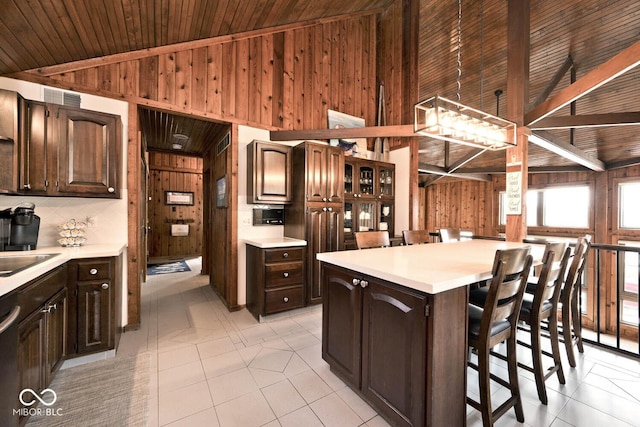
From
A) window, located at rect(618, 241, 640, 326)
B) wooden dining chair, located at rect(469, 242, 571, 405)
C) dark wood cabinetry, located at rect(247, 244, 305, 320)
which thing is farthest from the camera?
window, located at rect(618, 241, 640, 326)

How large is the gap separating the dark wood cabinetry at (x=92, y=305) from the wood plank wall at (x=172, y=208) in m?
5.74

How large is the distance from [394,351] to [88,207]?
3134mm

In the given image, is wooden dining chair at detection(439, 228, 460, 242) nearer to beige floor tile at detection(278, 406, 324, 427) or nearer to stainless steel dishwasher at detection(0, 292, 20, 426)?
beige floor tile at detection(278, 406, 324, 427)

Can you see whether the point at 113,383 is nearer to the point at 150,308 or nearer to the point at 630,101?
the point at 150,308

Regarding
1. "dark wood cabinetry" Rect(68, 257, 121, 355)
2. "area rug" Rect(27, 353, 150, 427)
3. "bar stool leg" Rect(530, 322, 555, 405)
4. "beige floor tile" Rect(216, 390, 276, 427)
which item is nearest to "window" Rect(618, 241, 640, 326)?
"bar stool leg" Rect(530, 322, 555, 405)

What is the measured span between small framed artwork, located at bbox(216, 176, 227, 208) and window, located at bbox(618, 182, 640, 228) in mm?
8666

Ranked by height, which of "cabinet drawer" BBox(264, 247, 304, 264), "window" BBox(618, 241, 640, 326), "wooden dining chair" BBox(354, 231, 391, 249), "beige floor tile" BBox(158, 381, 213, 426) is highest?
"wooden dining chair" BBox(354, 231, 391, 249)

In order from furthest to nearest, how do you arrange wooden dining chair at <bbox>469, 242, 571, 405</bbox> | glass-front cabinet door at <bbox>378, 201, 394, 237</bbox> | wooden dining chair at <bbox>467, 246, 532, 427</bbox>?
glass-front cabinet door at <bbox>378, 201, 394, 237</bbox>, wooden dining chair at <bbox>469, 242, 571, 405</bbox>, wooden dining chair at <bbox>467, 246, 532, 427</bbox>

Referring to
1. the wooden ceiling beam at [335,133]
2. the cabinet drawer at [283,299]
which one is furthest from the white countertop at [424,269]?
the wooden ceiling beam at [335,133]

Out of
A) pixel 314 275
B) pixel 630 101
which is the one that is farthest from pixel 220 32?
pixel 630 101

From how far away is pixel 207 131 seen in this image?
14.2 feet

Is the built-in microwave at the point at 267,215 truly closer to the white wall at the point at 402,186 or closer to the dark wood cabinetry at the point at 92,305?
the dark wood cabinetry at the point at 92,305

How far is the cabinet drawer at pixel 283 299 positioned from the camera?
3.04 metres

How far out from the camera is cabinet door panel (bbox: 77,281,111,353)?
2100 millimetres
